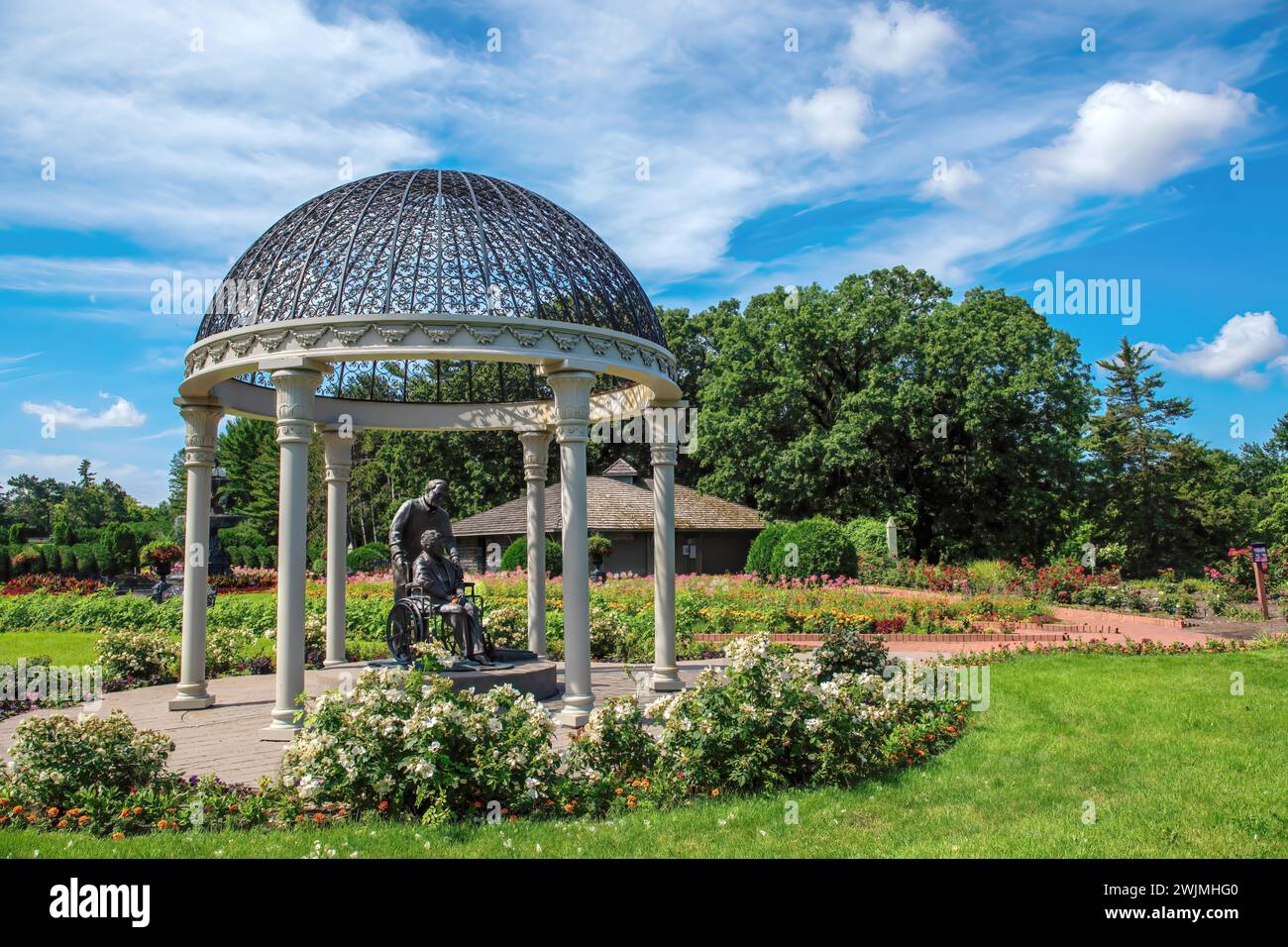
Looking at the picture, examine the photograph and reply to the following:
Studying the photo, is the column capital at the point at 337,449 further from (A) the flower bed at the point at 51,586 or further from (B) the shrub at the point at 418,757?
(A) the flower bed at the point at 51,586

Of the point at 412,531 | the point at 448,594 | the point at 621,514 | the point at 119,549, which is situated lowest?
the point at 448,594

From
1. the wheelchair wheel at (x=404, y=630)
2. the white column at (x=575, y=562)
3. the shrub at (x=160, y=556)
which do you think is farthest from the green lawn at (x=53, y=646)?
the white column at (x=575, y=562)

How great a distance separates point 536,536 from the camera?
501 inches

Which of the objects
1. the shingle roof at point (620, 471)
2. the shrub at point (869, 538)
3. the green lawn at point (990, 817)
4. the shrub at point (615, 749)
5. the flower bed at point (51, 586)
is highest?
the shingle roof at point (620, 471)

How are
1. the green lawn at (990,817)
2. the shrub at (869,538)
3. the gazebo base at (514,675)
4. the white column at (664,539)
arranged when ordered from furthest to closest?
the shrub at (869,538)
the white column at (664,539)
the gazebo base at (514,675)
the green lawn at (990,817)

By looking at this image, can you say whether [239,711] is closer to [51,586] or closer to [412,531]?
[412,531]

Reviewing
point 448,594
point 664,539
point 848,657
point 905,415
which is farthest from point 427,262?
point 905,415

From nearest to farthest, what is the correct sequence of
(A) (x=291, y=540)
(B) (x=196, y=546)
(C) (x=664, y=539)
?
(A) (x=291, y=540) < (B) (x=196, y=546) < (C) (x=664, y=539)

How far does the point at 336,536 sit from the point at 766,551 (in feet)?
54.3

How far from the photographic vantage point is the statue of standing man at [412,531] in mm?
10992

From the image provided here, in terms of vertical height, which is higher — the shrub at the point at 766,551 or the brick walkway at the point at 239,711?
the shrub at the point at 766,551

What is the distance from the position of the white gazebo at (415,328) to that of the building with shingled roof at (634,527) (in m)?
22.0

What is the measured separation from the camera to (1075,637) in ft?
55.9
